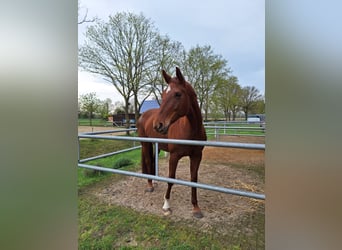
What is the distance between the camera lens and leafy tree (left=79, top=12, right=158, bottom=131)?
5.14 meters

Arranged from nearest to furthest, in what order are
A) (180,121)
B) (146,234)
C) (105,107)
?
(146,234) < (180,121) < (105,107)

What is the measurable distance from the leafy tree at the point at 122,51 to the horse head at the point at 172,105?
4.07m

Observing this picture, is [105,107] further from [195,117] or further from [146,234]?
[146,234]

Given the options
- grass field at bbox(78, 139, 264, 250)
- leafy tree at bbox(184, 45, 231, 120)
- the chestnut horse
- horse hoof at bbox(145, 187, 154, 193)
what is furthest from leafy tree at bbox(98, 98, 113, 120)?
the chestnut horse

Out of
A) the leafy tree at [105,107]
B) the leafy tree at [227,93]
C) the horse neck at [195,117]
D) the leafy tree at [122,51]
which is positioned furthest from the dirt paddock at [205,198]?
the leafy tree at [122,51]

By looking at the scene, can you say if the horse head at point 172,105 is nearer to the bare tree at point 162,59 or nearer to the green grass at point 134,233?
the green grass at point 134,233

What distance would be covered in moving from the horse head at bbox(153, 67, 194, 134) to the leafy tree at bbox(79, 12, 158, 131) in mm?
4070

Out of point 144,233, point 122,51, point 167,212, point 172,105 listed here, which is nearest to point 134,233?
point 144,233

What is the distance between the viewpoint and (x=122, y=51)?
5.42 meters

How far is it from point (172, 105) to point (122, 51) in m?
4.51

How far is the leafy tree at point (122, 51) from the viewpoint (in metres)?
5.14

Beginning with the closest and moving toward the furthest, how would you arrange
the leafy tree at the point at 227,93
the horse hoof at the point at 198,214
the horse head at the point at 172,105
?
the horse head at the point at 172,105, the horse hoof at the point at 198,214, the leafy tree at the point at 227,93
